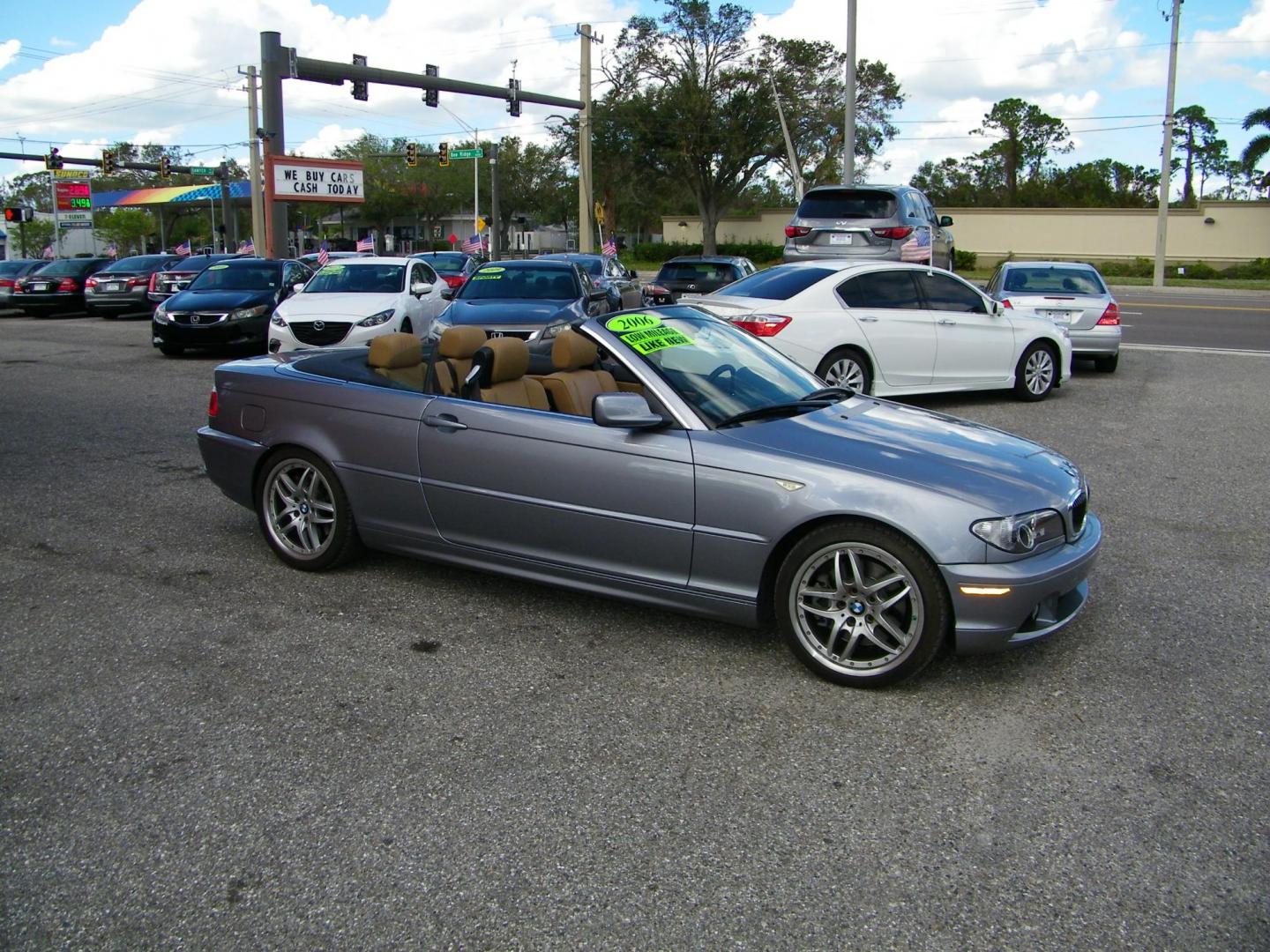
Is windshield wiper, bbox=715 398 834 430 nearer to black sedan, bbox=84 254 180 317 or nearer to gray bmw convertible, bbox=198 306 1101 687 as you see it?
gray bmw convertible, bbox=198 306 1101 687

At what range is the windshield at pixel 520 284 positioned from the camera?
14492 mm

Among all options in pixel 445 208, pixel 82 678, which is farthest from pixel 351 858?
pixel 445 208

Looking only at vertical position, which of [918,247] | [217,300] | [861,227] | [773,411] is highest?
[861,227]

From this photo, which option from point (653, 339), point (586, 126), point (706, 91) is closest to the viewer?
point (653, 339)

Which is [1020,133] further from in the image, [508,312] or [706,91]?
[508,312]

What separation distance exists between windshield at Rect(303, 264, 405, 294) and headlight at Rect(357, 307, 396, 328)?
38.3 inches

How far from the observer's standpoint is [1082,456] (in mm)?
9070

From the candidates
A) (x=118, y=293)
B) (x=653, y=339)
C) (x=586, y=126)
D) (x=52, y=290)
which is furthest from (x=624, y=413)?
(x=586, y=126)

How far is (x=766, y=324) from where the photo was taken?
35.4ft

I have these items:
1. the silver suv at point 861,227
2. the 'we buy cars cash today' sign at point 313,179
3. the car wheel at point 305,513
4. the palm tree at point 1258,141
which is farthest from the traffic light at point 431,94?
the palm tree at point 1258,141

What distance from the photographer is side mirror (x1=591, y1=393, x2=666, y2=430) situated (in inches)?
183

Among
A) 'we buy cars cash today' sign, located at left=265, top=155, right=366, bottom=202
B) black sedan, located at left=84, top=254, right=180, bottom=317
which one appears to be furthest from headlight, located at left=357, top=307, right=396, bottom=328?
'we buy cars cash today' sign, located at left=265, top=155, right=366, bottom=202

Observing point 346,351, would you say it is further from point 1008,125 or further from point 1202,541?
point 1008,125

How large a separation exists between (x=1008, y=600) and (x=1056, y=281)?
11735 millimetres
